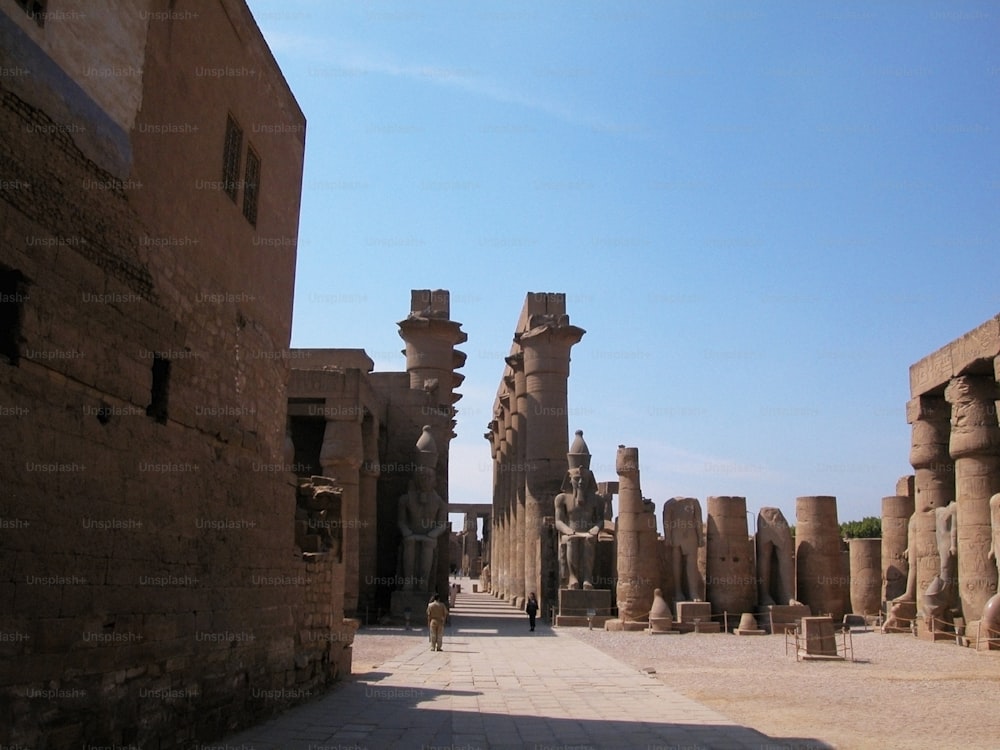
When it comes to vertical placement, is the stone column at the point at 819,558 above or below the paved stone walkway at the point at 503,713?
above

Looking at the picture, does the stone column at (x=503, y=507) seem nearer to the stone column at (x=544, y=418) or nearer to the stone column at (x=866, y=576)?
the stone column at (x=544, y=418)

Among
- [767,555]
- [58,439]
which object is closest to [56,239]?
[58,439]

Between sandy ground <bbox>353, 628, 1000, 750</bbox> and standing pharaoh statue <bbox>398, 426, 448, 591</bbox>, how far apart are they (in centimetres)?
358

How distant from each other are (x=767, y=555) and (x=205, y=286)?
18.1m

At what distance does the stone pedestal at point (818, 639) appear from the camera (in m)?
16.0

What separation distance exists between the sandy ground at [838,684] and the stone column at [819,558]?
8.85ft

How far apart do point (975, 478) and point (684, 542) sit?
23.4ft

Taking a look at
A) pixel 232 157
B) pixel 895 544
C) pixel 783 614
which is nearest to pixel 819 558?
pixel 783 614

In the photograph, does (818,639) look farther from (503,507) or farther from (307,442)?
(503,507)

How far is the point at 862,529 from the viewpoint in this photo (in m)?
56.9

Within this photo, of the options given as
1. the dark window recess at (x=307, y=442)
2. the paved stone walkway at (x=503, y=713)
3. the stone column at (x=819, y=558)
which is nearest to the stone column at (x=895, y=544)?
the stone column at (x=819, y=558)

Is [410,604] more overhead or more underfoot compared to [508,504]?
more underfoot

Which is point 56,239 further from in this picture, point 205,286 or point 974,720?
point 974,720

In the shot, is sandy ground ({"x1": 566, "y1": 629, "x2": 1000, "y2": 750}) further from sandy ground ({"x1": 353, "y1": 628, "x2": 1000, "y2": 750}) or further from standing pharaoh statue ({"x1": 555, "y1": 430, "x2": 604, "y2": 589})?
standing pharaoh statue ({"x1": 555, "y1": 430, "x2": 604, "y2": 589})
